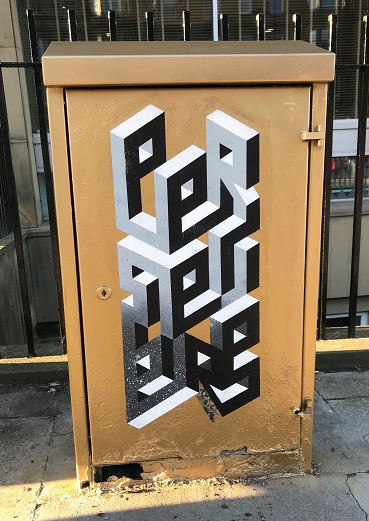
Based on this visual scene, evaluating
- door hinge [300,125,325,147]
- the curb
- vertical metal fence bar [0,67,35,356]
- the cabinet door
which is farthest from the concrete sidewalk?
door hinge [300,125,325,147]

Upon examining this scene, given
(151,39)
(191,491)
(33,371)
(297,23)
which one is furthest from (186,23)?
(191,491)

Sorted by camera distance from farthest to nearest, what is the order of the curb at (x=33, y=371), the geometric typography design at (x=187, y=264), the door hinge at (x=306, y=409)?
1. the curb at (x=33, y=371)
2. the door hinge at (x=306, y=409)
3. the geometric typography design at (x=187, y=264)

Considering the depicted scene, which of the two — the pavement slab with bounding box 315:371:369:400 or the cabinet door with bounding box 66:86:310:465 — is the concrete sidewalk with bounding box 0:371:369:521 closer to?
the cabinet door with bounding box 66:86:310:465

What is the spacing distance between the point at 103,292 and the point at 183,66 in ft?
3.16

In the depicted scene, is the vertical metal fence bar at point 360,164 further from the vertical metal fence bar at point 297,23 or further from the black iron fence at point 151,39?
the vertical metal fence bar at point 297,23

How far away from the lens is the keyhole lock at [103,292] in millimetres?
1903

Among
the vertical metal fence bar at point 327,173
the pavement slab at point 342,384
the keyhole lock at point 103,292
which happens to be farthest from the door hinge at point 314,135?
the pavement slab at point 342,384

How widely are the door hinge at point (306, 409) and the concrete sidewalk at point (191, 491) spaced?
331 mm

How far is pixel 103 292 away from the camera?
75.0 inches

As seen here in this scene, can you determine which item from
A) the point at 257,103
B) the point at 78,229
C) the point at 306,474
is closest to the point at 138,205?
the point at 78,229

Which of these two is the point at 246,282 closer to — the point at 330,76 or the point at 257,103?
the point at 257,103

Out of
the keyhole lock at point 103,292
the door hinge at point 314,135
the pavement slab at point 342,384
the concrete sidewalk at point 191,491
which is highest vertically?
the door hinge at point 314,135

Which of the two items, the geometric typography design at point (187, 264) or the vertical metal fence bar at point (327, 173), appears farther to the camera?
the vertical metal fence bar at point (327, 173)

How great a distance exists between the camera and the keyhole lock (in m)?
1.90
